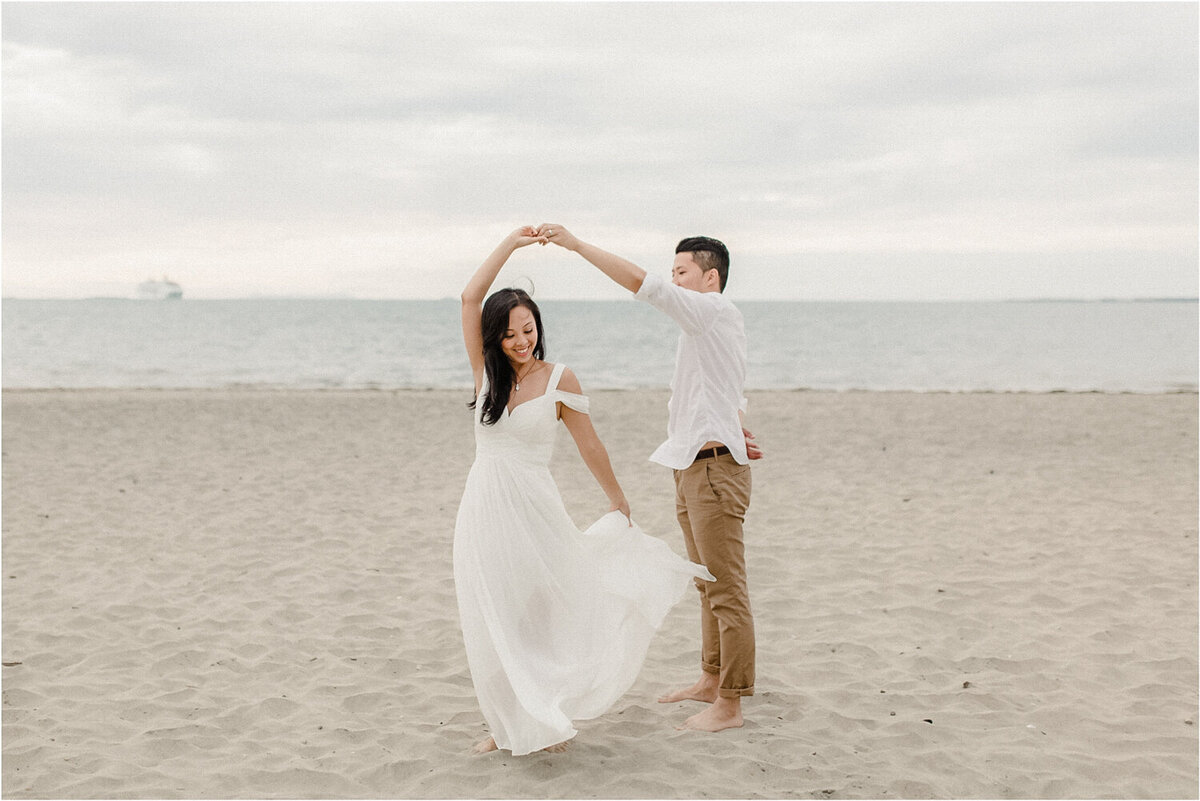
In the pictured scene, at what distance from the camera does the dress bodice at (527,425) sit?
3770mm

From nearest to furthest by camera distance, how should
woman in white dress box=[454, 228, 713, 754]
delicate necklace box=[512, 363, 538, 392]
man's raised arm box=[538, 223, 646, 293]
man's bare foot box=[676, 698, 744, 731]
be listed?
man's raised arm box=[538, 223, 646, 293] → woman in white dress box=[454, 228, 713, 754] → delicate necklace box=[512, 363, 538, 392] → man's bare foot box=[676, 698, 744, 731]

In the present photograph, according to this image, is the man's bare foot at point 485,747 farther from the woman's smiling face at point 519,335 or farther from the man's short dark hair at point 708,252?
the man's short dark hair at point 708,252

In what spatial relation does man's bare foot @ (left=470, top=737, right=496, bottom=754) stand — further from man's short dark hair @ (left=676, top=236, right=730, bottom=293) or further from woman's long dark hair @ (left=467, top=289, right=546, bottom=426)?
man's short dark hair @ (left=676, top=236, right=730, bottom=293)

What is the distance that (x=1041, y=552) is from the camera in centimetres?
721

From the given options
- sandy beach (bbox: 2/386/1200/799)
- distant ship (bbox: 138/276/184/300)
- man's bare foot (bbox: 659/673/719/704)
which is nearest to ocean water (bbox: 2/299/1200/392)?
sandy beach (bbox: 2/386/1200/799)

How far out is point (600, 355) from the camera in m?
45.8

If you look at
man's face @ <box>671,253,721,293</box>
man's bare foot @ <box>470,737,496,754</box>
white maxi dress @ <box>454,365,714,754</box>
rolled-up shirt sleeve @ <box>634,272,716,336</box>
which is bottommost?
man's bare foot @ <box>470,737,496,754</box>

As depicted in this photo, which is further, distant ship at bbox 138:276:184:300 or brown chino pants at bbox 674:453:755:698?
distant ship at bbox 138:276:184:300

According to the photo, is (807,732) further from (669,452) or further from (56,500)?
(56,500)

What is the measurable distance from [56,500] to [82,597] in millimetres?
3459

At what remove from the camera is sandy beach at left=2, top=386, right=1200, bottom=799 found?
153 inches

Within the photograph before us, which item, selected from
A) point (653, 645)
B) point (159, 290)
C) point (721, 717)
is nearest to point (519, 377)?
point (721, 717)

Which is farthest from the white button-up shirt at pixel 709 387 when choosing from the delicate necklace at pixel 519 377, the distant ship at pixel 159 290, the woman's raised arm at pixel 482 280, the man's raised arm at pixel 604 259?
the distant ship at pixel 159 290

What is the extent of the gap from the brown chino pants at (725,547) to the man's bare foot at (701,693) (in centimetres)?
37
